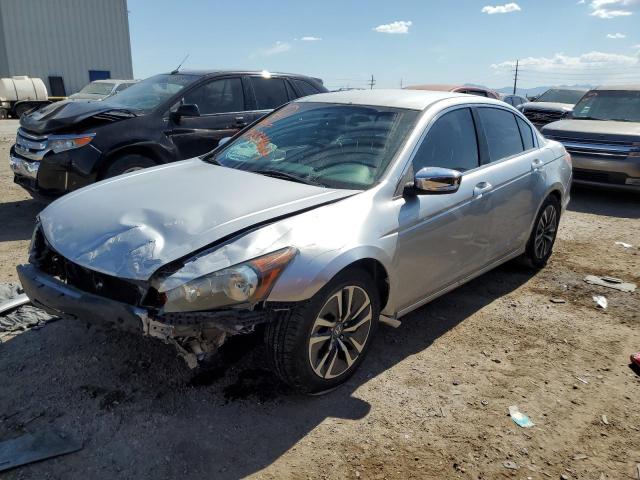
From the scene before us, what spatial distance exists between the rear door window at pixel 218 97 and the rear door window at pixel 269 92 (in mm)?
239

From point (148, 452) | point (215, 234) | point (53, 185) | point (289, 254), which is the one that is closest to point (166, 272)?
point (215, 234)

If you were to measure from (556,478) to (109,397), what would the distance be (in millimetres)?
2349

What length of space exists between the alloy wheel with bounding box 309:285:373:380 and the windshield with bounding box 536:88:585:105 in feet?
48.5

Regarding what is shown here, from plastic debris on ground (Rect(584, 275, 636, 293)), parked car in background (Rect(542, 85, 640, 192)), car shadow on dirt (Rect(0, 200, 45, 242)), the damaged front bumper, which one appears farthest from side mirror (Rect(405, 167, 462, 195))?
parked car in background (Rect(542, 85, 640, 192))

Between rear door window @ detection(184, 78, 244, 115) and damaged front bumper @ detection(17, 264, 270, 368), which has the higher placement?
rear door window @ detection(184, 78, 244, 115)

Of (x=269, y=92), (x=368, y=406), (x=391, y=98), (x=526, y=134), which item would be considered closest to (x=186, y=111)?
(x=269, y=92)

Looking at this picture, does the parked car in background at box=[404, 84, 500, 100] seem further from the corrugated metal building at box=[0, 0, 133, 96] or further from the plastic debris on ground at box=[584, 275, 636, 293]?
the corrugated metal building at box=[0, 0, 133, 96]

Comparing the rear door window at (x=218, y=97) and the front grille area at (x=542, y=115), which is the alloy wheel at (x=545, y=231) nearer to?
the rear door window at (x=218, y=97)

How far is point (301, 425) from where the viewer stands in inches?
113

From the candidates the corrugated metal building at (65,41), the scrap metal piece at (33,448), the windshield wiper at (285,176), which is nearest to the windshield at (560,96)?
the windshield wiper at (285,176)

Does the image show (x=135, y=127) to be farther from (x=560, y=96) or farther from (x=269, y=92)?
(x=560, y=96)

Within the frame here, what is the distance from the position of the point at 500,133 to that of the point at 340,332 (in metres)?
2.44

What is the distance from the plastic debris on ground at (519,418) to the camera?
297 cm

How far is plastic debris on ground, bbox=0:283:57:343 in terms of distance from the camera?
3.70 m
